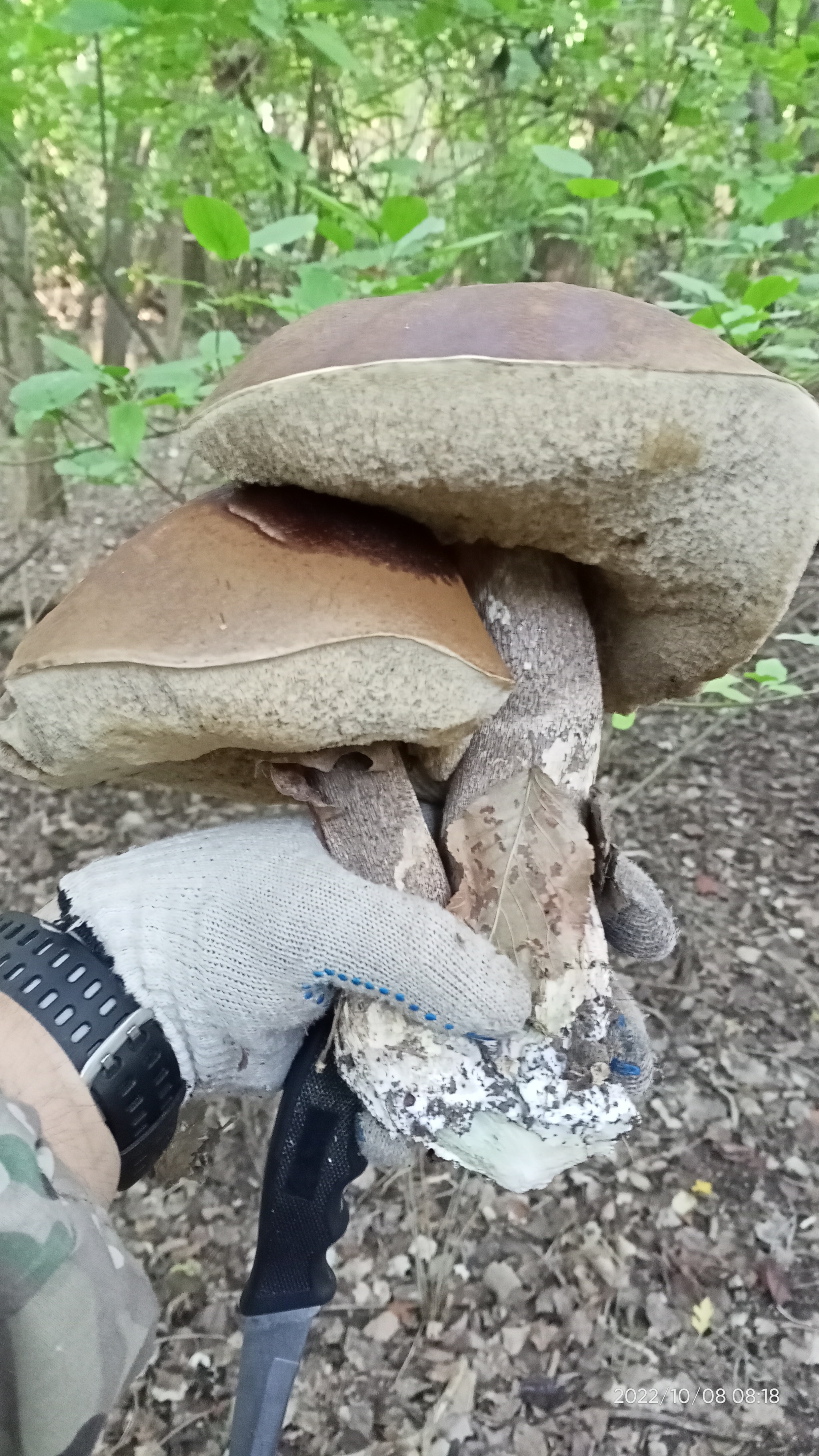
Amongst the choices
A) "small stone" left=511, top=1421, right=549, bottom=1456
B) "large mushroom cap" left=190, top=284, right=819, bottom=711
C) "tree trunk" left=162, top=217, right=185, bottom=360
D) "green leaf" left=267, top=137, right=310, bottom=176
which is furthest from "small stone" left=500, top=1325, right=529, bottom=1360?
"tree trunk" left=162, top=217, right=185, bottom=360

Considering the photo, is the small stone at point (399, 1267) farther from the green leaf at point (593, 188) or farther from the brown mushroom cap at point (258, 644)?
the green leaf at point (593, 188)

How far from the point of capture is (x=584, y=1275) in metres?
1.96

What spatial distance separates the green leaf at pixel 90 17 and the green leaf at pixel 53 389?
423 mm

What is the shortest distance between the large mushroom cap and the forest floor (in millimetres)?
1210

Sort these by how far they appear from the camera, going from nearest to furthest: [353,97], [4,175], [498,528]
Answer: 1. [498,528]
2. [4,175]
3. [353,97]

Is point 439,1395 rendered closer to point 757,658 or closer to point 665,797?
point 665,797

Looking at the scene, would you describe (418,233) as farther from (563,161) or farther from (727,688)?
(727,688)

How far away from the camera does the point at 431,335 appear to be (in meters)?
0.70

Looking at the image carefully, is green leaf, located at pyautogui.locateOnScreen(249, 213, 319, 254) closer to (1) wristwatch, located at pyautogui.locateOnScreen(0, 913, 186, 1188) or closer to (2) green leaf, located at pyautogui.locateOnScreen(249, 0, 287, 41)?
(2) green leaf, located at pyautogui.locateOnScreen(249, 0, 287, 41)

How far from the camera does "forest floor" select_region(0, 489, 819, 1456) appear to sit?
1.74 meters

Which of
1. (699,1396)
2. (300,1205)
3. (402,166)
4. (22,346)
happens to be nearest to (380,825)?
(300,1205)

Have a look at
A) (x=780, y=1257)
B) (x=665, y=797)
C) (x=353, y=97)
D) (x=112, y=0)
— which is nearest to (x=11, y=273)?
(x=353, y=97)

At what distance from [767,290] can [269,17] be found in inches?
35.7

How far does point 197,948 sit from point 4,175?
250 centimetres
